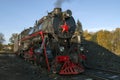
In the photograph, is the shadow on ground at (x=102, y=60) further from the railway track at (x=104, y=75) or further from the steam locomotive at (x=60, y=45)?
the steam locomotive at (x=60, y=45)

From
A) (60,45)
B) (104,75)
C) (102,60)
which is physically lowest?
(104,75)

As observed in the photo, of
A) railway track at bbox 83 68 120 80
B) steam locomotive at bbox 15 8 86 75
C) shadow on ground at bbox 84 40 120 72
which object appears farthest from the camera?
shadow on ground at bbox 84 40 120 72

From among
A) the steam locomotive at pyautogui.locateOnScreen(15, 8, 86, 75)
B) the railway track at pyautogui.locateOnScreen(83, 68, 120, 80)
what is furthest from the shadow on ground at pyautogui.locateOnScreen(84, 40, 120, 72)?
the steam locomotive at pyautogui.locateOnScreen(15, 8, 86, 75)

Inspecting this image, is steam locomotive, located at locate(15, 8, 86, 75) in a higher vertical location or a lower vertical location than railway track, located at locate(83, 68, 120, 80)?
higher

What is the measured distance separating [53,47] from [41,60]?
147cm

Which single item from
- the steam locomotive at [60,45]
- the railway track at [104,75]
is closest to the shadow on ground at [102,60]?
the railway track at [104,75]

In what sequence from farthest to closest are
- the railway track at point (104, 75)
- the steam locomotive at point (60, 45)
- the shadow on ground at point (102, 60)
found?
the shadow on ground at point (102, 60)
the steam locomotive at point (60, 45)
the railway track at point (104, 75)

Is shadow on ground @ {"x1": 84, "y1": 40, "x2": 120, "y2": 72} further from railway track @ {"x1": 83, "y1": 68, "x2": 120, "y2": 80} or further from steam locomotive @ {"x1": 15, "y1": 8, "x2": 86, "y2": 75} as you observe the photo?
steam locomotive @ {"x1": 15, "y1": 8, "x2": 86, "y2": 75}

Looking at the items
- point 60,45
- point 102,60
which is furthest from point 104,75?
point 102,60

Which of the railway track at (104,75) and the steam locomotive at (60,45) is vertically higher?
the steam locomotive at (60,45)

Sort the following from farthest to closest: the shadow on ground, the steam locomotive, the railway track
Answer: the shadow on ground
the steam locomotive
the railway track

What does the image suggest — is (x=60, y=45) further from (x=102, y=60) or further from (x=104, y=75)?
(x=102, y=60)

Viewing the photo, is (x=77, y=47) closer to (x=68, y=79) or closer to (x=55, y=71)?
(x=55, y=71)

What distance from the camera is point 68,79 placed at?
12148mm
